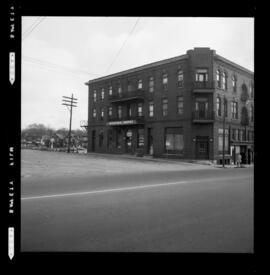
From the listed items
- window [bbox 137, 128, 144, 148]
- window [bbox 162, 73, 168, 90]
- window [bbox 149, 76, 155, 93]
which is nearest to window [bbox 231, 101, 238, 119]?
window [bbox 162, 73, 168, 90]

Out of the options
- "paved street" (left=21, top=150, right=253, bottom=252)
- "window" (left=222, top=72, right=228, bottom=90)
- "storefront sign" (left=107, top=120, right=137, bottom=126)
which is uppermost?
"window" (left=222, top=72, right=228, bottom=90)

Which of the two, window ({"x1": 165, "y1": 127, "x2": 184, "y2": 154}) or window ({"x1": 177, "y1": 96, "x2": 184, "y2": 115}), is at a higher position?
window ({"x1": 177, "y1": 96, "x2": 184, "y2": 115})

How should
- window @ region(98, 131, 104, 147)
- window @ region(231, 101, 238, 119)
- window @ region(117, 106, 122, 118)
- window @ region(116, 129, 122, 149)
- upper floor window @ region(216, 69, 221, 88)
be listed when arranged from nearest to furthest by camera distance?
upper floor window @ region(216, 69, 221, 88) → window @ region(231, 101, 238, 119) → window @ region(116, 129, 122, 149) → window @ region(117, 106, 122, 118) → window @ region(98, 131, 104, 147)

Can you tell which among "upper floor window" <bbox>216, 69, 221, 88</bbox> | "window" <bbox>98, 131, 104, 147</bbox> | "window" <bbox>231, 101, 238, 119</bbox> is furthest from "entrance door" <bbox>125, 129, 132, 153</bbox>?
"window" <bbox>231, 101, 238, 119</bbox>

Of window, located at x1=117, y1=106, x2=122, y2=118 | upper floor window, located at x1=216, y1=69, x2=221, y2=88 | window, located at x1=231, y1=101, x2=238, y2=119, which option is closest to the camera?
upper floor window, located at x1=216, y1=69, x2=221, y2=88

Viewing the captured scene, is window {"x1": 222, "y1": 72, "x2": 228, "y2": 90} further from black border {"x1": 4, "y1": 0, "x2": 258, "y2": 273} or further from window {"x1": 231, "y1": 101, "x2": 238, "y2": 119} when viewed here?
black border {"x1": 4, "y1": 0, "x2": 258, "y2": 273}

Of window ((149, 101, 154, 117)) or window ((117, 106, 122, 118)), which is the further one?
window ((117, 106, 122, 118))

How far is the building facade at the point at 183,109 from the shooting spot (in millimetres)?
29281

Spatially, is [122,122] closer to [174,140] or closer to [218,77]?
[174,140]

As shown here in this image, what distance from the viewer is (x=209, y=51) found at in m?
29.2

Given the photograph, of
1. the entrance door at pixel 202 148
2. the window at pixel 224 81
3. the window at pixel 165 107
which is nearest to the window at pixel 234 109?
the window at pixel 224 81

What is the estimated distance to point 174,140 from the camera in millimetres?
31219

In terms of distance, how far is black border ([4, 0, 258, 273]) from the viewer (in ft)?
7.54
